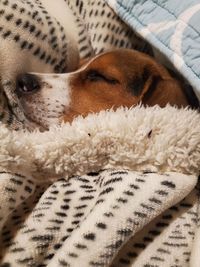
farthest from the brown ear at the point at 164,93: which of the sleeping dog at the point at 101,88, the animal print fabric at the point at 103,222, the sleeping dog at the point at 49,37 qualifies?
the animal print fabric at the point at 103,222

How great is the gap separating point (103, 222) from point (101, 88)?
→ 1.60ft

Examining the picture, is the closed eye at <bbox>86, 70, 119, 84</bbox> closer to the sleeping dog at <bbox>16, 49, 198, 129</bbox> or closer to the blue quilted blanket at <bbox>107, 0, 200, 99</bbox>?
the sleeping dog at <bbox>16, 49, 198, 129</bbox>

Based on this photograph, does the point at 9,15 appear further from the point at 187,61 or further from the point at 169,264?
the point at 169,264

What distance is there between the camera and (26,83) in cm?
105

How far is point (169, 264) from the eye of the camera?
729mm

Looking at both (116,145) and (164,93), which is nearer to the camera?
(116,145)

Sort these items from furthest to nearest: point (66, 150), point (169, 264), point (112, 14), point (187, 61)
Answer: point (112, 14) → point (187, 61) → point (66, 150) → point (169, 264)

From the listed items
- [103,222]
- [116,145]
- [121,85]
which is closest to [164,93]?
[121,85]

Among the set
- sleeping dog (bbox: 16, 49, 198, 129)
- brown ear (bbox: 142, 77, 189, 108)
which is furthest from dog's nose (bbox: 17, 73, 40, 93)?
brown ear (bbox: 142, 77, 189, 108)

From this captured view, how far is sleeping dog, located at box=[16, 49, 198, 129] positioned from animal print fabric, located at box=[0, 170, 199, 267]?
0.30 meters

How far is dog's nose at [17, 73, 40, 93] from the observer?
3.44 feet

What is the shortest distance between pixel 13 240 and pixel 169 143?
311 millimetres

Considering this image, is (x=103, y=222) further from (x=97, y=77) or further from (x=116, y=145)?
(x=97, y=77)

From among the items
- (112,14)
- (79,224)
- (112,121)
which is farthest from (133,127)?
(112,14)
